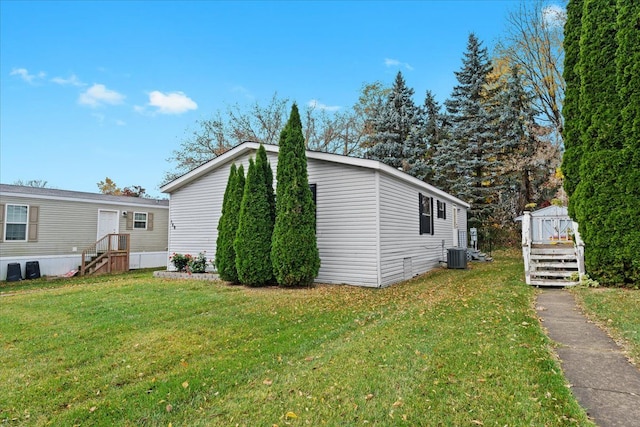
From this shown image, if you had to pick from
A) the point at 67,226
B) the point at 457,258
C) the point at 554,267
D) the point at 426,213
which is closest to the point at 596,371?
the point at 554,267

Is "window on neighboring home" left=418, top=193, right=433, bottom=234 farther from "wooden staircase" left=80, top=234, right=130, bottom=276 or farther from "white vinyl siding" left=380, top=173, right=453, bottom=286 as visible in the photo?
"wooden staircase" left=80, top=234, right=130, bottom=276

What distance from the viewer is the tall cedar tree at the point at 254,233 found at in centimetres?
856

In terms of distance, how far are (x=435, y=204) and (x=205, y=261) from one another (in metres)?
8.83

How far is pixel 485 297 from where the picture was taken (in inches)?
264

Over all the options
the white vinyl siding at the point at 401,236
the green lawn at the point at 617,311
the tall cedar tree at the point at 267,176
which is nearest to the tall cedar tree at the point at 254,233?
the tall cedar tree at the point at 267,176

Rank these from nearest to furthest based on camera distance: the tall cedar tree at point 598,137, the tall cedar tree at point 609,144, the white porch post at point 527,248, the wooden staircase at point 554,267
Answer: the tall cedar tree at point 609,144, the tall cedar tree at point 598,137, the wooden staircase at point 554,267, the white porch post at point 527,248

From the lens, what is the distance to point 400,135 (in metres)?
22.3

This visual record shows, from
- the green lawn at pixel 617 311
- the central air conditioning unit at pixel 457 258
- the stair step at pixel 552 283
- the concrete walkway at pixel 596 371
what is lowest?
the concrete walkway at pixel 596 371

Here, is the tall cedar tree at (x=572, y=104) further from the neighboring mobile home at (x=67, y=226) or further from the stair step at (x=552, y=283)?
the neighboring mobile home at (x=67, y=226)

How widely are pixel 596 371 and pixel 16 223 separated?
607 inches

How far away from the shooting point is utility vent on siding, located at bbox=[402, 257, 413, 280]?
32.6 ft

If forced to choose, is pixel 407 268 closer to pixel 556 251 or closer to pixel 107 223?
pixel 556 251

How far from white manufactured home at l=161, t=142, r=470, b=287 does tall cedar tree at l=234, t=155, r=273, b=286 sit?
1.36 m

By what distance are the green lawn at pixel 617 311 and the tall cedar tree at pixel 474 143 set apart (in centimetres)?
1373
